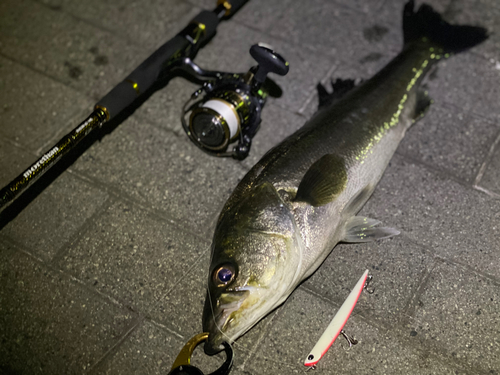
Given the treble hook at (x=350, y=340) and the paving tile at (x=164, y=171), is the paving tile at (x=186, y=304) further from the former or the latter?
the treble hook at (x=350, y=340)

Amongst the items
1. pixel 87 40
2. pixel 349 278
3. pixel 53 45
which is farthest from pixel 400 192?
pixel 53 45

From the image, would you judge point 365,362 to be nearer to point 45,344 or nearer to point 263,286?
point 263,286

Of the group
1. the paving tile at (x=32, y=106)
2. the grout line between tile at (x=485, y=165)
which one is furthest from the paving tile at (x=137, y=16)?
the grout line between tile at (x=485, y=165)

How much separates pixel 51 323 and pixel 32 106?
1966 millimetres

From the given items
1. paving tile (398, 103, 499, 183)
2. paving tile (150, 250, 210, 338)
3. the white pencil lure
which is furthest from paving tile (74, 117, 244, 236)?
paving tile (398, 103, 499, 183)

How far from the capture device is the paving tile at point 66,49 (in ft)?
12.2

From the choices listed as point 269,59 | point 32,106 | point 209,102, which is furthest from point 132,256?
point 32,106

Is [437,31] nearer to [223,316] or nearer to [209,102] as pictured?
[209,102]

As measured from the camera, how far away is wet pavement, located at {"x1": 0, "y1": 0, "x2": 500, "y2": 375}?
8.00 feet

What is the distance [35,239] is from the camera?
287 centimetres

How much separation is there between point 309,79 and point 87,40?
7.32 feet

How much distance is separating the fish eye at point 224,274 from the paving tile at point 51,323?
780 mm

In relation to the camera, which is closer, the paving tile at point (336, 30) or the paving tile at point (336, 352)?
the paving tile at point (336, 352)

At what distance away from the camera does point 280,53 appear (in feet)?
12.3
